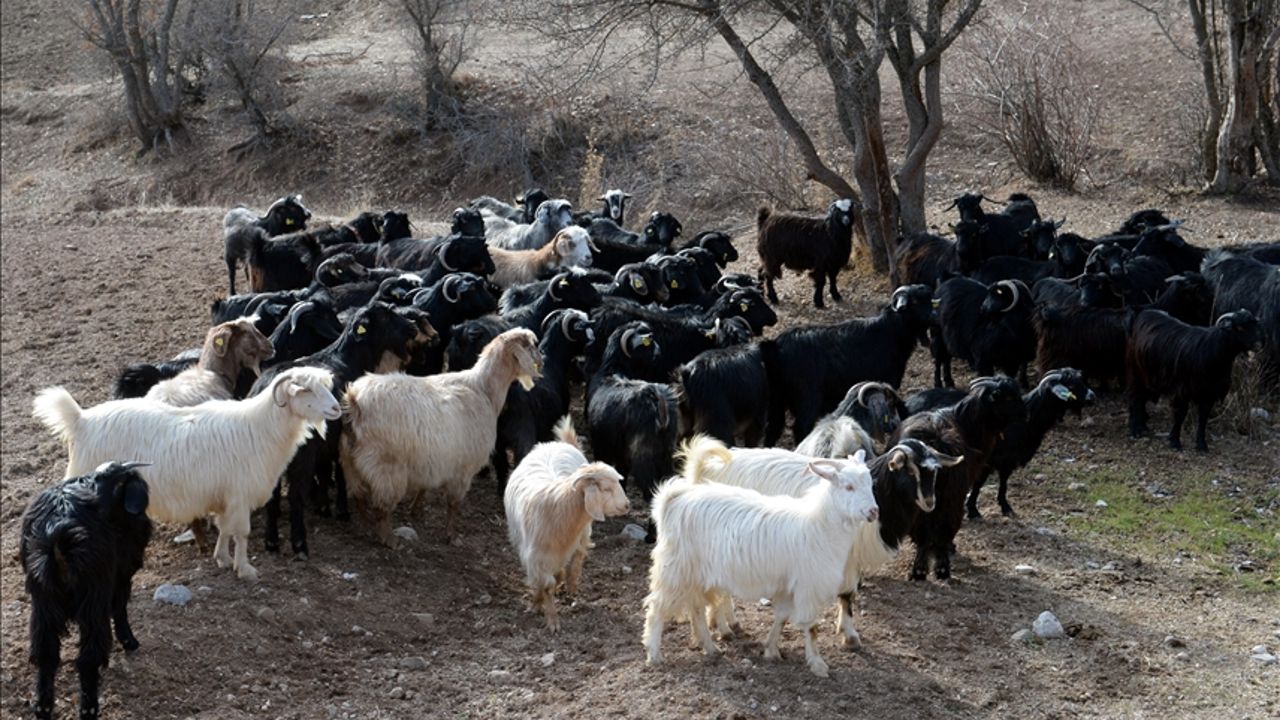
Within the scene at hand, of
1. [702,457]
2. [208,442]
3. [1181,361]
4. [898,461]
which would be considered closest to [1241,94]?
[1181,361]

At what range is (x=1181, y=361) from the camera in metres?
10.5

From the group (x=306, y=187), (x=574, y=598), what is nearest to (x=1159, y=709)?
(x=574, y=598)

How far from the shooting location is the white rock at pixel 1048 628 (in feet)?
24.7

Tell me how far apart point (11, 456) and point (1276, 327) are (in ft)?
32.5

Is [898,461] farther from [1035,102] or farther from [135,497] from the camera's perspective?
[1035,102]

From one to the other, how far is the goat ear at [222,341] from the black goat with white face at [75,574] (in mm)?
2672

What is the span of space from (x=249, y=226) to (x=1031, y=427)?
8.39 metres

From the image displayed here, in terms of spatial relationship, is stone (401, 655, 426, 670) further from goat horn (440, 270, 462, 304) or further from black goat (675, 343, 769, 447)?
goat horn (440, 270, 462, 304)

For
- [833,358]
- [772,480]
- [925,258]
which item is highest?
[925,258]

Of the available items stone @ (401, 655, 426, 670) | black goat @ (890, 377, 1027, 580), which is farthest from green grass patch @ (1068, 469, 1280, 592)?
stone @ (401, 655, 426, 670)

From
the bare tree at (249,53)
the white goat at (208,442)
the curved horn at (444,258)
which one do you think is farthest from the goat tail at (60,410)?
the bare tree at (249,53)

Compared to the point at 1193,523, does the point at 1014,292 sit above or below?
above

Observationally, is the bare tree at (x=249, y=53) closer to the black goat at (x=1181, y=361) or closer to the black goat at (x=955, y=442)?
the black goat at (x=1181, y=361)

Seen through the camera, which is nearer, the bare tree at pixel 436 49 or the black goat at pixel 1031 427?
the black goat at pixel 1031 427
